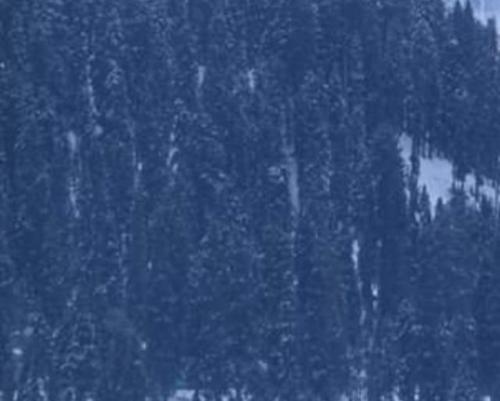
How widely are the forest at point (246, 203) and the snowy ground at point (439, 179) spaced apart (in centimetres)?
56

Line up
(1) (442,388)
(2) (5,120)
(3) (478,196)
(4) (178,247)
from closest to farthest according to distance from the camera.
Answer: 1. (1) (442,388)
2. (4) (178,247)
3. (2) (5,120)
4. (3) (478,196)

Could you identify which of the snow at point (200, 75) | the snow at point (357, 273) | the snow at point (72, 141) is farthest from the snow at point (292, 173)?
the snow at point (72, 141)

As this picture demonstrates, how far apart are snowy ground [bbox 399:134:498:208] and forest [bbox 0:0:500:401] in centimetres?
56

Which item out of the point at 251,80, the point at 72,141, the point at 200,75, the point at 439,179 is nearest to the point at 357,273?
the point at 439,179

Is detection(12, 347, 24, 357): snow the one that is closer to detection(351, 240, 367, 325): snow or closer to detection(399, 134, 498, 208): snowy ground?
detection(351, 240, 367, 325): snow

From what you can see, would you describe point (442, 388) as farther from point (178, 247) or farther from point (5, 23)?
point (5, 23)

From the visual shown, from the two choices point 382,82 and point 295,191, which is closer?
point 295,191

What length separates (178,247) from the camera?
6119 centimetres

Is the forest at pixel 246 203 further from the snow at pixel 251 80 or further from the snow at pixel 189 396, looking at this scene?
the snow at pixel 251 80

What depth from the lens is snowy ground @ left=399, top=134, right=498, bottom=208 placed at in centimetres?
7912

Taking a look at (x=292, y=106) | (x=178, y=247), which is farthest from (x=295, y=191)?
(x=178, y=247)

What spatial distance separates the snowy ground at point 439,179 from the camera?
260 feet

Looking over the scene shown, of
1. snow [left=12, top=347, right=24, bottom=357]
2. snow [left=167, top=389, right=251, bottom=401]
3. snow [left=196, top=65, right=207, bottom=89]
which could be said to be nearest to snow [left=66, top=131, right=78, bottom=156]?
snow [left=196, top=65, right=207, bottom=89]

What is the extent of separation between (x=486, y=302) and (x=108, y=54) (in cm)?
2819
